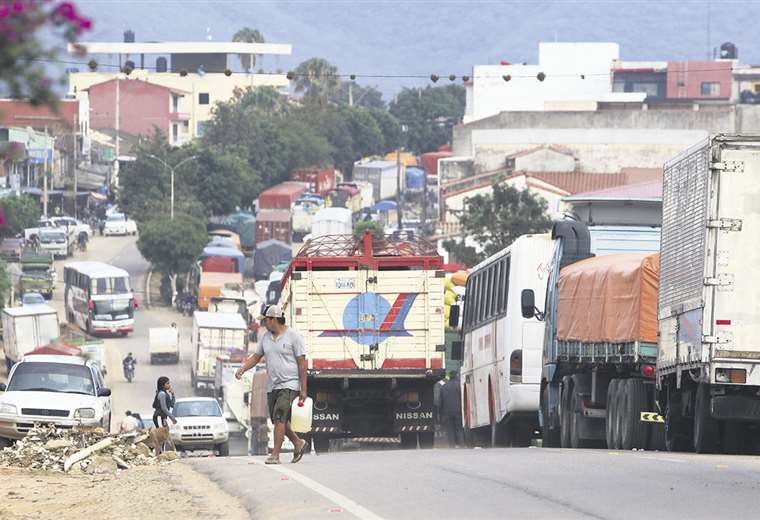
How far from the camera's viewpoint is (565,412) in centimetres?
2500

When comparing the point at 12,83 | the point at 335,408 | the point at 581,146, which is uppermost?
the point at 581,146

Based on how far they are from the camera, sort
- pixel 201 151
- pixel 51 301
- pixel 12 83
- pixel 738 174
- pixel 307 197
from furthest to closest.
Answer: pixel 307 197, pixel 201 151, pixel 51 301, pixel 738 174, pixel 12 83

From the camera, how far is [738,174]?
18844 mm

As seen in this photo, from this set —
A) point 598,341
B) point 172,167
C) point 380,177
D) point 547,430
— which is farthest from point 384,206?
point 598,341

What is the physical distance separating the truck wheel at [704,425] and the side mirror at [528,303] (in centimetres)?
635

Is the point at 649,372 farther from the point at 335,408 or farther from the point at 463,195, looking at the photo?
the point at 463,195

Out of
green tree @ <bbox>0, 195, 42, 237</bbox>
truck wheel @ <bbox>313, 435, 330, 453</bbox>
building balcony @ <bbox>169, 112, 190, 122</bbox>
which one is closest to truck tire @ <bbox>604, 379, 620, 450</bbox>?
truck wheel @ <bbox>313, 435, 330, 453</bbox>

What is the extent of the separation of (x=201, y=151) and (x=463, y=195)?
105ft

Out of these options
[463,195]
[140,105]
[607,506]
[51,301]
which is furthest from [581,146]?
[607,506]

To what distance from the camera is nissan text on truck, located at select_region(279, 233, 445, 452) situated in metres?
28.7

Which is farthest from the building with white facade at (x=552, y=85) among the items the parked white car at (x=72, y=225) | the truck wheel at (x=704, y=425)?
the truck wheel at (x=704, y=425)

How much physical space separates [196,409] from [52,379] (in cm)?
975

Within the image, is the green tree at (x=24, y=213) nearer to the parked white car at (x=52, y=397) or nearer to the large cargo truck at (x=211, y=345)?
the large cargo truck at (x=211, y=345)

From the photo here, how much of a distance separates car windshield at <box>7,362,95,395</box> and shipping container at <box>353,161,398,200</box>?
14409 cm
